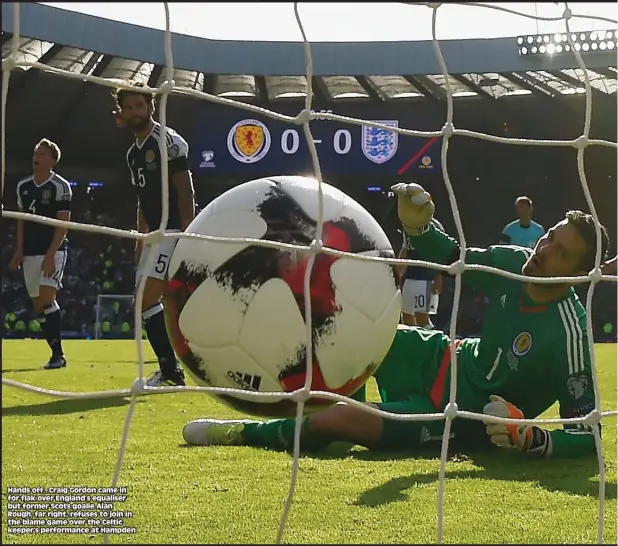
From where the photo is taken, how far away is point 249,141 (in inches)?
506

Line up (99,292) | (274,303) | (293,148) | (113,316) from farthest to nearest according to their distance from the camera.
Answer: (99,292), (293,148), (113,316), (274,303)

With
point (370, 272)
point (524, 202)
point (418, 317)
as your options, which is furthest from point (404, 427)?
point (524, 202)

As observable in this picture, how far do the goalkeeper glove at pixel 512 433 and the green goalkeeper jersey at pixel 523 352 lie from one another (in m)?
0.06

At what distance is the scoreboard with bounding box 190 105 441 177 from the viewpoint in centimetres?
1278

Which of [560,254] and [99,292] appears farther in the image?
[99,292]

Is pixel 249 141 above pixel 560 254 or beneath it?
above

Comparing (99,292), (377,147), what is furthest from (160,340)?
(99,292)

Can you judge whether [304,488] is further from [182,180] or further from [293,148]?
[293,148]

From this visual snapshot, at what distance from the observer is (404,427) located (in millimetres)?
2348

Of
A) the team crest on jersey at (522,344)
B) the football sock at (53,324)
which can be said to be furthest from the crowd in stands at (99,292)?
the team crest on jersey at (522,344)

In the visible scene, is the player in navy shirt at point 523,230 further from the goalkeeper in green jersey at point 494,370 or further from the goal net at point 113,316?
the goal net at point 113,316

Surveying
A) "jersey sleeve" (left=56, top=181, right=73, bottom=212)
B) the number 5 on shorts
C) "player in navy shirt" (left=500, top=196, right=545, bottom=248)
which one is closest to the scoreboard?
"player in navy shirt" (left=500, top=196, right=545, bottom=248)

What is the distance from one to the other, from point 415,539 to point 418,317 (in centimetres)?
392

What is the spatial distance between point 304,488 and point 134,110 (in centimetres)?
184
